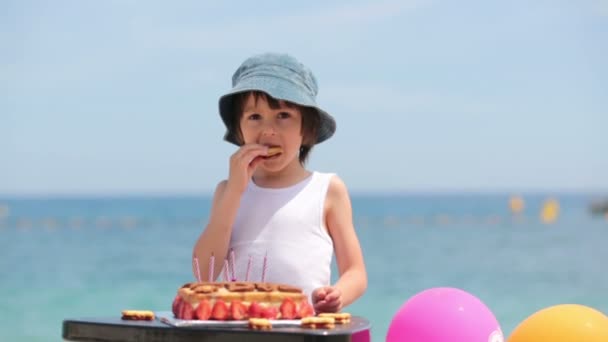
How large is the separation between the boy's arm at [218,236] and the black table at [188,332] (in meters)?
0.61

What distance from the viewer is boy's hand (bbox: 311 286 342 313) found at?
304 centimetres

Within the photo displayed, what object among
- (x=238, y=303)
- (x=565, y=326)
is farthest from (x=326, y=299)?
(x=565, y=326)

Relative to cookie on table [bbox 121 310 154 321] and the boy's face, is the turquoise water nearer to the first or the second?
the boy's face

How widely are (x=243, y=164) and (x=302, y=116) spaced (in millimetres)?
288

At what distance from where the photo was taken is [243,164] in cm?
345

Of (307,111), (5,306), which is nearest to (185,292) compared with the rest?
(307,111)

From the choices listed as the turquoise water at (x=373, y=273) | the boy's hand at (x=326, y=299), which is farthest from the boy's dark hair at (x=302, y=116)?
the turquoise water at (x=373, y=273)

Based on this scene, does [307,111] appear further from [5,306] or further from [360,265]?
[5,306]

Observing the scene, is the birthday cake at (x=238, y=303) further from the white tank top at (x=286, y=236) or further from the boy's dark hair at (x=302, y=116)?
the boy's dark hair at (x=302, y=116)

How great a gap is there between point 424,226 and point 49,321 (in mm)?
28294

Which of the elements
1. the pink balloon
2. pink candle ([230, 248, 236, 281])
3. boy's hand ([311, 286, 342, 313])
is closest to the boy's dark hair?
pink candle ([230, 248, 236, 281])

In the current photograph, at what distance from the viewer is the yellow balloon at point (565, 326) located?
3781 millimetres

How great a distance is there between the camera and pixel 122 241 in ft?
98.0

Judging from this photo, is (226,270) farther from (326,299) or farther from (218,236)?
(326,299)
